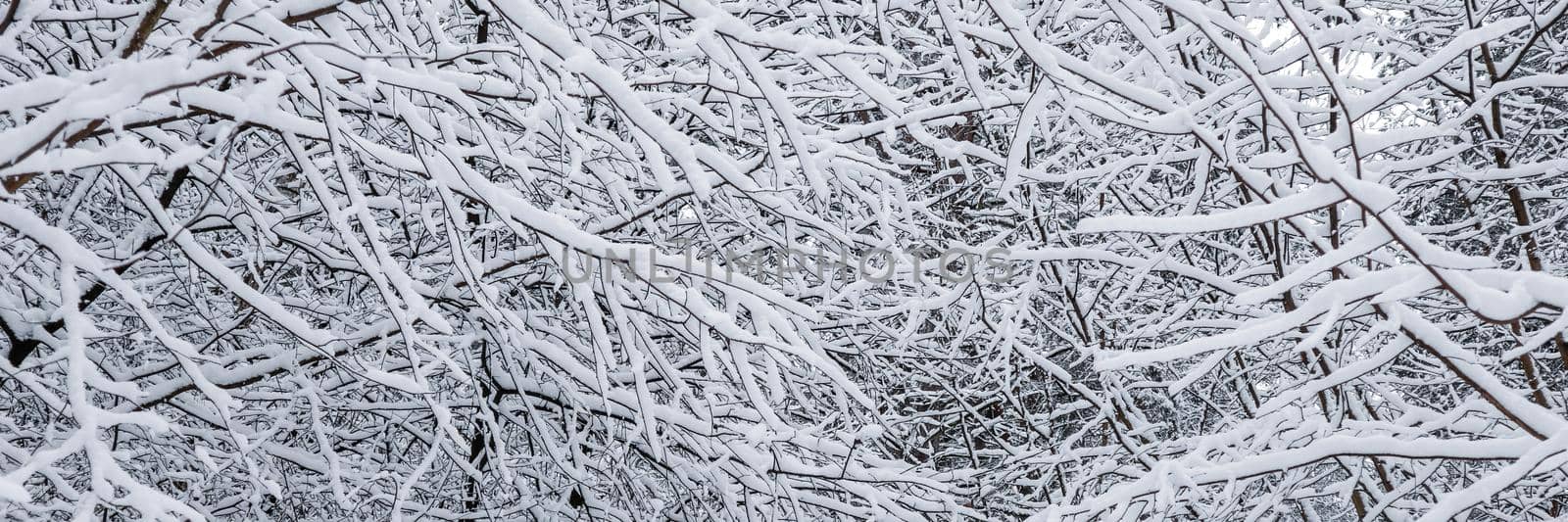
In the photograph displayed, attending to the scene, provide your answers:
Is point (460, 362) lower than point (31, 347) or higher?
lower

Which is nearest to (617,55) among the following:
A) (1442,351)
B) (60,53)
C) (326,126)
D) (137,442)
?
(326,126)

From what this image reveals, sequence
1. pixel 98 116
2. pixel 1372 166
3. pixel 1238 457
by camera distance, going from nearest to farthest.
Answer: pixel 98 116 < pixel 1238 457 < pixel 1372 166

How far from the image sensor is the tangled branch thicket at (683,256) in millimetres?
1610

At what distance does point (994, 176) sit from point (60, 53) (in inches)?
130

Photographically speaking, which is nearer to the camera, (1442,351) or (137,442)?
(1442,351)

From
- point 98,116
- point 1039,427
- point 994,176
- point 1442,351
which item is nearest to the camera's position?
point 98,116

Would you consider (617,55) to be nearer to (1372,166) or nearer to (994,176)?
(994,176)

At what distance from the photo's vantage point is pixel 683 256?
7.18 ft

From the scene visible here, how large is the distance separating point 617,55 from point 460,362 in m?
1.20

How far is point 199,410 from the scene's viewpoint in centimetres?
311

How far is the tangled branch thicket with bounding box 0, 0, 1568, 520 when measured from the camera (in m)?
1.61

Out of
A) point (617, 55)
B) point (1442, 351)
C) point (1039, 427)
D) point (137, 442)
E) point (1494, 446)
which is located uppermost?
point (617, 55)

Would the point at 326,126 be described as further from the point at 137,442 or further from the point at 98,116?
the point at 137,442

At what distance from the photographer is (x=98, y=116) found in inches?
46.2
